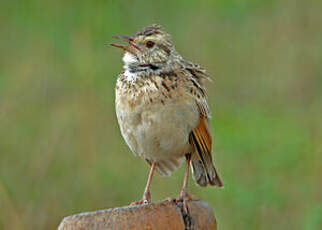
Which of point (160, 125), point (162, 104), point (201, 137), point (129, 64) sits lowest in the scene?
point (201, 137)

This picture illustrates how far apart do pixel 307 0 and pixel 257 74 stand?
1.11 meters

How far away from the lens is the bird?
6.44 meters

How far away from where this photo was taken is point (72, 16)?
1004 centimetres

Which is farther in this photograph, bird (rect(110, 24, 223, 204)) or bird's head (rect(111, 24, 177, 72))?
bird's head (rect(111, 24, 177, 72))

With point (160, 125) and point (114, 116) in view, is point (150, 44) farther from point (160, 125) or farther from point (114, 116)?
point (114, 116)

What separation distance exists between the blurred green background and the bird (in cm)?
150

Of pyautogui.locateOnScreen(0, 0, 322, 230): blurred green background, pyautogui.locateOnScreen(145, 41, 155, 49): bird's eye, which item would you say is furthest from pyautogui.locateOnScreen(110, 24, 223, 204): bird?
pyautogui.locateOnScreen(0, 0, 322, 230): blurred green background

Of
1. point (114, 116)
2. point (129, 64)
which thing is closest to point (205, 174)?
point (129, 64)

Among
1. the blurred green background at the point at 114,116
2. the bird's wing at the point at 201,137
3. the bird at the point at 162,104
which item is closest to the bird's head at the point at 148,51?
the bird at the point at 162,104

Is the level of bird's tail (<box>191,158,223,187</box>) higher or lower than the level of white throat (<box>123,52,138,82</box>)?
lower

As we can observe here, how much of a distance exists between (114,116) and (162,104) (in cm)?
297

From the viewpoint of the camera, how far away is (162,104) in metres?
6.40

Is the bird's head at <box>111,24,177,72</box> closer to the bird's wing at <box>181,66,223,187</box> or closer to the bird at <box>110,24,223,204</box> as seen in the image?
the bird at <box>110,24,223,204</box>

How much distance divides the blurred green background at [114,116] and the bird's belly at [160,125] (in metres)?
1.61
